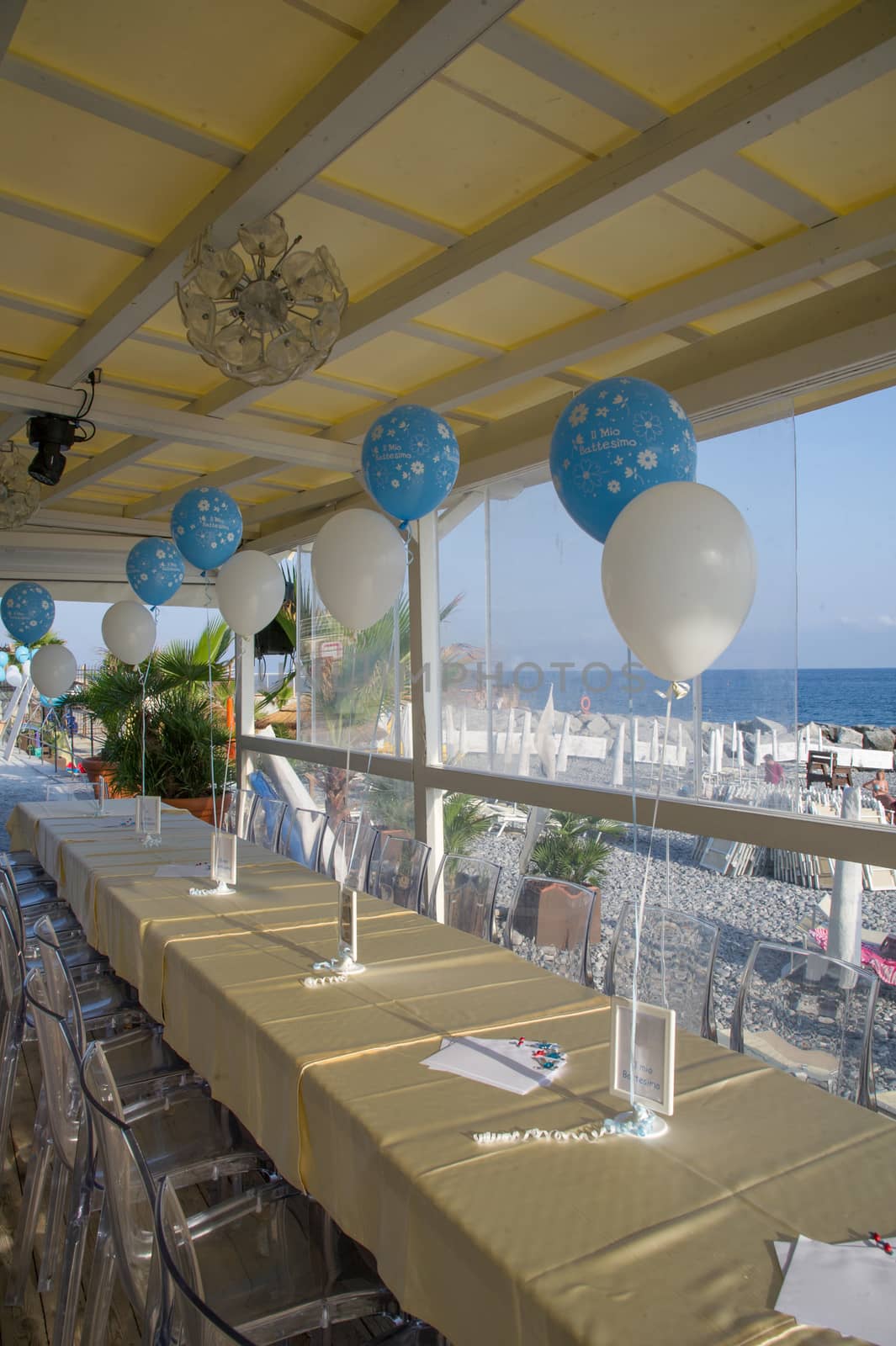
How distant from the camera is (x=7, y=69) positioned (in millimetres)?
2053

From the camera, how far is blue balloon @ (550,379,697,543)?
7.19ft

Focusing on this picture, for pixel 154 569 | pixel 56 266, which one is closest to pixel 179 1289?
pixel 56 266

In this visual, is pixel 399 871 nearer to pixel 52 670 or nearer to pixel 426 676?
pixel 426 676

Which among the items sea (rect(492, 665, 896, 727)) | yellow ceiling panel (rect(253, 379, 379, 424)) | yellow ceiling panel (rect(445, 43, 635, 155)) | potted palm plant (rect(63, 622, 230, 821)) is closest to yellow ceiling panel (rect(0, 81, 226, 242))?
yellow ceiling panel (rect(445, 43, 635, 155))

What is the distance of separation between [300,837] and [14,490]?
2.70 metres

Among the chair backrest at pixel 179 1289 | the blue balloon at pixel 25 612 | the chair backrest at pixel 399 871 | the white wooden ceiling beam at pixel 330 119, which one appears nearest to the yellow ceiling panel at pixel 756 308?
the white wooden ceiling beam at pixel 330 119

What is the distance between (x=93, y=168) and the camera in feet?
8.30

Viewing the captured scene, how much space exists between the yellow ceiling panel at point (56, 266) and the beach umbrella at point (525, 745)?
289 centimetres

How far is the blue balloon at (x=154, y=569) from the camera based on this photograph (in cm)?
539

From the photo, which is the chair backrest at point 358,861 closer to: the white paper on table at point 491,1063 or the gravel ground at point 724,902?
the gravel ground at point 724,902

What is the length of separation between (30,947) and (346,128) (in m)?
3.65

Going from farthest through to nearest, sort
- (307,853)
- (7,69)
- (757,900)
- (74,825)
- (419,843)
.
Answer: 1. (757,900)
2. (307,853)
3. (74,825)
4. (419,843)
5. (7,69)

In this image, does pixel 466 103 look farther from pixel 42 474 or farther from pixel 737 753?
pixel 42 474

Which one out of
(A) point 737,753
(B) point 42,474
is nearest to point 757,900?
(A) point 737,753
